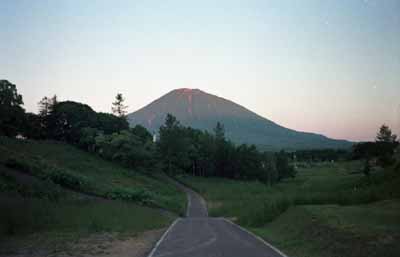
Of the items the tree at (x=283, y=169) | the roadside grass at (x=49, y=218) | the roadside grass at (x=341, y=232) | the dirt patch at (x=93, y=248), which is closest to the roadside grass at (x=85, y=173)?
the roadside grass at (x=49, y=218)

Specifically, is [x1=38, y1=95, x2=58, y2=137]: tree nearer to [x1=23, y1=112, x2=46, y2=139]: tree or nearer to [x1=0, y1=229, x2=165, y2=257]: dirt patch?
[x1=23, y1=112, x2=46, y2=139]: tree

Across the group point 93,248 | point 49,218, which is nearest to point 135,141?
point 49,218

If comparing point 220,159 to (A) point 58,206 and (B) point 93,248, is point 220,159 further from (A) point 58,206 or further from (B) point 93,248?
(B) point 93,248

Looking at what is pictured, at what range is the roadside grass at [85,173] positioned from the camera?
38.4 m

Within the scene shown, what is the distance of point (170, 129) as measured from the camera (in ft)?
348

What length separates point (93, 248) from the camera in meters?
16.7

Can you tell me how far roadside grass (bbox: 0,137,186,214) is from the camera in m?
38.4

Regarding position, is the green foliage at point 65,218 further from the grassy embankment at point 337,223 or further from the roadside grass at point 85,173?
the grassy embankment at point 337,223

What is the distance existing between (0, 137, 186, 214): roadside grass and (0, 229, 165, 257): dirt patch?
17.8m

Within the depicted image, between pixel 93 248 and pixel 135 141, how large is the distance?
7163 cm

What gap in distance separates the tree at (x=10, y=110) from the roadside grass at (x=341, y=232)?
226ft

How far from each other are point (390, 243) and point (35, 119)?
9653cm

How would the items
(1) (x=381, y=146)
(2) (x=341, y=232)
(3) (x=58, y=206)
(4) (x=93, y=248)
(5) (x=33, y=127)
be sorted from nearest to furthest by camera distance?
(2) (x=341, y=232) → (4) (x=93, y=248) → (3) (x=58, y=206) → (1) (x=381, y=146) → (5) (x=33, y=127)

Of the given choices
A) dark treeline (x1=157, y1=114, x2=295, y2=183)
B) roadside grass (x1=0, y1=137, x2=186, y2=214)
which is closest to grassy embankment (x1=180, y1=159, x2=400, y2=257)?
roadside grass (x1=0, y1=137, x2=186, y2=214)
